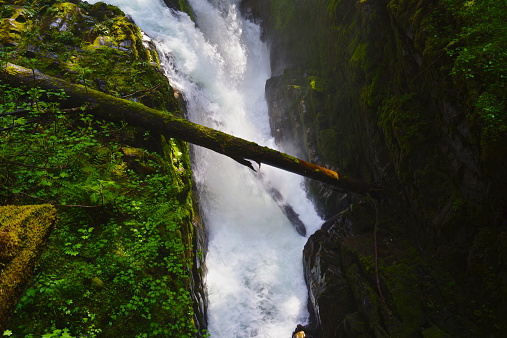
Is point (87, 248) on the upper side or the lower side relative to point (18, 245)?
upper

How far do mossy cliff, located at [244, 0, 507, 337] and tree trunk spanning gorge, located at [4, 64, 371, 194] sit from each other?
2.48 metres

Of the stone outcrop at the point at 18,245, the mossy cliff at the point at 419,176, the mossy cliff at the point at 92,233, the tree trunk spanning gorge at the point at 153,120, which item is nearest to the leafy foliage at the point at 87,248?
the mossy cliff at the point at 92,233

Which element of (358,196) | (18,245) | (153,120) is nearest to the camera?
(18,245)

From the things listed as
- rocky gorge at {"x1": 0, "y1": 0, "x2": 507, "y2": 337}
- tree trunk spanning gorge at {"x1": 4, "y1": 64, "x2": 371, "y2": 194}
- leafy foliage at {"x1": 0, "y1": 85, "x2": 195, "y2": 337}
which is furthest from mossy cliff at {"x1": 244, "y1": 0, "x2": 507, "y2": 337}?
leafy foliage at {"x1": 0, "y1": 85, "x2": 195, "y2": 337}

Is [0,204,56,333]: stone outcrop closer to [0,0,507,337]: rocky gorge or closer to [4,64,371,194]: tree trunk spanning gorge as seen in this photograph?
[0,0,507,337]: rocky gorge

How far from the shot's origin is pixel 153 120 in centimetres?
690

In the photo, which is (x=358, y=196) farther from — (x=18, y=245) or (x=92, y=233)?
(x=18, y=245)

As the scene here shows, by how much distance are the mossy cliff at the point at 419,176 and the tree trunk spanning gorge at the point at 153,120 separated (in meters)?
2.48

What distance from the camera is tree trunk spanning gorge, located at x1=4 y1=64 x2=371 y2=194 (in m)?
6.48

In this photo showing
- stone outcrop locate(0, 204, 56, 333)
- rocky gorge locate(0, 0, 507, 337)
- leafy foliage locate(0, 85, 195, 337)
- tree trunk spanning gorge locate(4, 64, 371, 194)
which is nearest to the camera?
stone outcrop locate(0, 204, 56, 333)

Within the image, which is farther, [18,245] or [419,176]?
[419,176]

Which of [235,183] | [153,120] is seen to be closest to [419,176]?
[153,120]

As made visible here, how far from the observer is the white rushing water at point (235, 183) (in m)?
9.37

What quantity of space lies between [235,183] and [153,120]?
7463 millimetres
